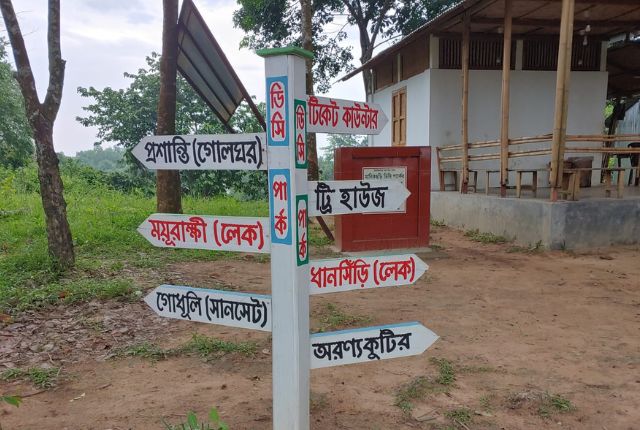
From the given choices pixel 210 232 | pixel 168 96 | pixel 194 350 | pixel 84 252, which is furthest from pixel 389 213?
pixel 210 232

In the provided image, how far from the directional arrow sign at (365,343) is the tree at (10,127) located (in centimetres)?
2270

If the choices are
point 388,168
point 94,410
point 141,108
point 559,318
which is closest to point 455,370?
point 559,318

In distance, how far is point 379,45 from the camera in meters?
15.7

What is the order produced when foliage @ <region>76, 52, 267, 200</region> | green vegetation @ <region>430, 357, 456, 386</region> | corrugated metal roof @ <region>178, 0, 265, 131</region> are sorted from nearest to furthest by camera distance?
green vegetation @ <region>430, 357, 456, 386</region>
corrugated metal roof @ <region>178, 0, 265, 131</region>
foliage @ <region>76, 52, 267, 200</region>

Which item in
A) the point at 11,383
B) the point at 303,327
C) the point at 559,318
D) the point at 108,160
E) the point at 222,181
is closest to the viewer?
the point at 303,327

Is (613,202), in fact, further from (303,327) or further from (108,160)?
(108,160)

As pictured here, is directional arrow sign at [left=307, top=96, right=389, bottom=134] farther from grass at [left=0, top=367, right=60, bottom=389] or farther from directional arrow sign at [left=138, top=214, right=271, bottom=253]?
grass at [left=0, top=367, right=60, bottom=389]

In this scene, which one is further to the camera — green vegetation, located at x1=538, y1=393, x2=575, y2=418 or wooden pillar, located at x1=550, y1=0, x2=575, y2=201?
wooden pillar, located at x1=550, y1=0, x2=575, y2=201

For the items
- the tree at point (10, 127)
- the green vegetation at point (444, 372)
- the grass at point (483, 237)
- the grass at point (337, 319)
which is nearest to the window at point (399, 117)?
the grass at point (483, 237)

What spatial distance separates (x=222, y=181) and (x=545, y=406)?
1531 centimetres

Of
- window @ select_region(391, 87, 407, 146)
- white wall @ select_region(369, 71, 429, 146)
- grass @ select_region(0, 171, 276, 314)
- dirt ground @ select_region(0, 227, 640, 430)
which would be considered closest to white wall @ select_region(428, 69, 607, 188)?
white wall @ select_region(369, 71, 429, 146)

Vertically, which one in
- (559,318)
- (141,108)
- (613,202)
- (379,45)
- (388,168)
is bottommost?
(559,318)

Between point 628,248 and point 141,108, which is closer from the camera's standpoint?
point 628,248

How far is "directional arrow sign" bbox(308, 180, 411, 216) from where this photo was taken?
5.71ft
